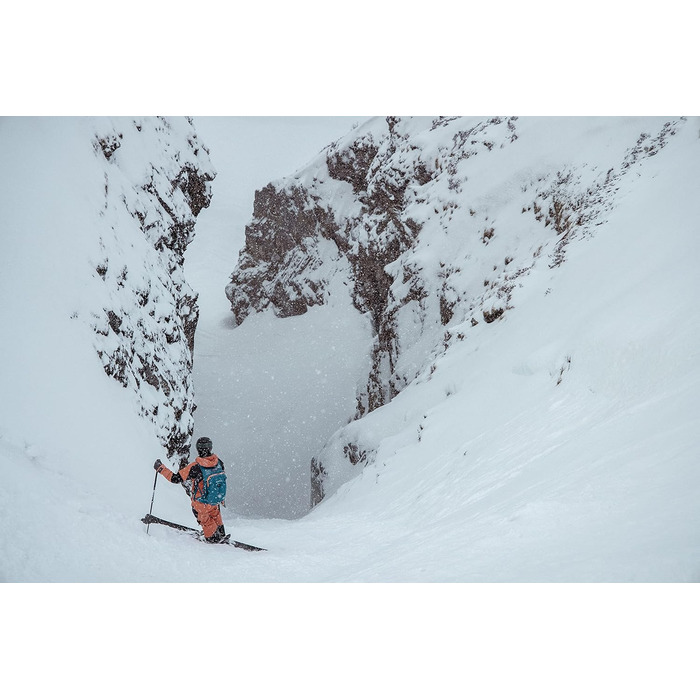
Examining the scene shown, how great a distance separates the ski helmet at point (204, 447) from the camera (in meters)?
5.59

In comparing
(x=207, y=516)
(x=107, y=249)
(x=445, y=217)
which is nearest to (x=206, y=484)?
(x=207, y=516)

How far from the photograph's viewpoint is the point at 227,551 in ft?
19.2

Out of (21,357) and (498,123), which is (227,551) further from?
(498,123)

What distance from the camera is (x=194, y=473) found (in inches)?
229

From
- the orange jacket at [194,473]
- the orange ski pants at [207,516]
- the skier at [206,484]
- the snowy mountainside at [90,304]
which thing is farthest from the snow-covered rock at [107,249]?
the orange ski pants at [207,516]

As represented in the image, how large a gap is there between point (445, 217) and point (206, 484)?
1552 cm

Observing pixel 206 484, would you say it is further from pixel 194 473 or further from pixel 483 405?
pixel 483 405

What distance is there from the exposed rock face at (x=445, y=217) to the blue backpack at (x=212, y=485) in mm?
8075

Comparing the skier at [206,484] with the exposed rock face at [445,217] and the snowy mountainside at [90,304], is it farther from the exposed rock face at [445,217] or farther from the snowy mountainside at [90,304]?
the exposed rock face at [445,217]

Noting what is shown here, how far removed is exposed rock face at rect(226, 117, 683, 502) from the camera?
512 inches

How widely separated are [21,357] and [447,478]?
6100 mm

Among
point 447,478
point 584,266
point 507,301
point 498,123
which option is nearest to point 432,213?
point 498,123

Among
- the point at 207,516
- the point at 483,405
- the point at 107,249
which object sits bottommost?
the point at 207,516

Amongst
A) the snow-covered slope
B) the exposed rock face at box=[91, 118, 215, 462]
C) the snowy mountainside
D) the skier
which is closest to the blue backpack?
the skier
